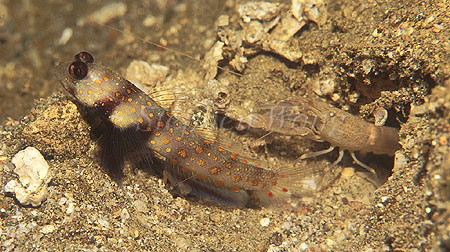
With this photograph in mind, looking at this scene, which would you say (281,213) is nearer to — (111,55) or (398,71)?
(398,71)

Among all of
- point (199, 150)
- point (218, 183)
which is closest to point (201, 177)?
point (218, 183)

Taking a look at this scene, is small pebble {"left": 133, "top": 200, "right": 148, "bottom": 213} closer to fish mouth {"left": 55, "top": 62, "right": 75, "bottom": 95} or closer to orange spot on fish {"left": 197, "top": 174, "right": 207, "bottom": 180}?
orange spot on fish {"left": 197, "top": 174, "right": 207, "bottom": 180}

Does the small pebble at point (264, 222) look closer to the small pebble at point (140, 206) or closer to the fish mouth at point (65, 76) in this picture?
the small pebble at point (140, 206)

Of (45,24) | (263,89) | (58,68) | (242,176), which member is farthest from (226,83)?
(45,24)

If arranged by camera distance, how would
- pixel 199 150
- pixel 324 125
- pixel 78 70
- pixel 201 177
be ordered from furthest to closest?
1. pixel 324 125
2. pixel 201 177
3. pixel 199 150
4. pixel 78 70

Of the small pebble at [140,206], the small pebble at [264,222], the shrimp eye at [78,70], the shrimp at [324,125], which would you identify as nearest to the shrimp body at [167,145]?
the shrimp eye at [78,70]

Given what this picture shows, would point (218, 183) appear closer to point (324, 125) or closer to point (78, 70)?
point (324, 125)

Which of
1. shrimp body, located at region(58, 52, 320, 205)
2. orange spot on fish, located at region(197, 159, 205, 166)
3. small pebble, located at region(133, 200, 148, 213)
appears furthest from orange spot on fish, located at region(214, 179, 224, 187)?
small pebble, located at region(133, 200, 148, 213)
